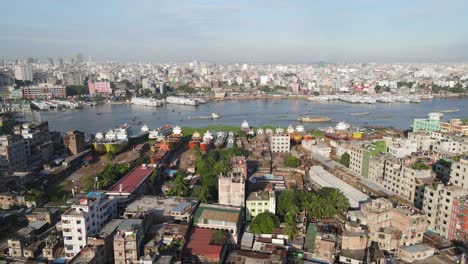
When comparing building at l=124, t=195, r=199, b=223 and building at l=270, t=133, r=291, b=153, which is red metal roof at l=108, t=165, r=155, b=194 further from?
building at l=270, t=133, r=291, b=153

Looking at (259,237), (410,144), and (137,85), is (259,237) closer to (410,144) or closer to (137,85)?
(410,144)

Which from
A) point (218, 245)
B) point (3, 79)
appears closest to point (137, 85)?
point (3, 79)

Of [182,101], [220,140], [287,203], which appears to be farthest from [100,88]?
[287,203]

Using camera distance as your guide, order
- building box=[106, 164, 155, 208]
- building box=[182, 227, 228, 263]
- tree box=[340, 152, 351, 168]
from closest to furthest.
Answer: building box=[182, 227, 228, 263] → building box=[106, 164, 155, 208] → tree box=[340, 152, 351, 168]

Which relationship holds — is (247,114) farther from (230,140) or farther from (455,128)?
(455,128)

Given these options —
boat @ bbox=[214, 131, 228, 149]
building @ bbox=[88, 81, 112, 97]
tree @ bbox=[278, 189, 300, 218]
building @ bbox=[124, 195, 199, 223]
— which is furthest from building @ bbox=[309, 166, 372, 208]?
building @ bbox=[88, 81, 112, 97]

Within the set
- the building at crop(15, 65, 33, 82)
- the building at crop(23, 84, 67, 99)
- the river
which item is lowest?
the river

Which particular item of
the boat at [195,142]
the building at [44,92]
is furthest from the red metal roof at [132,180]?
the building at [44,92]
